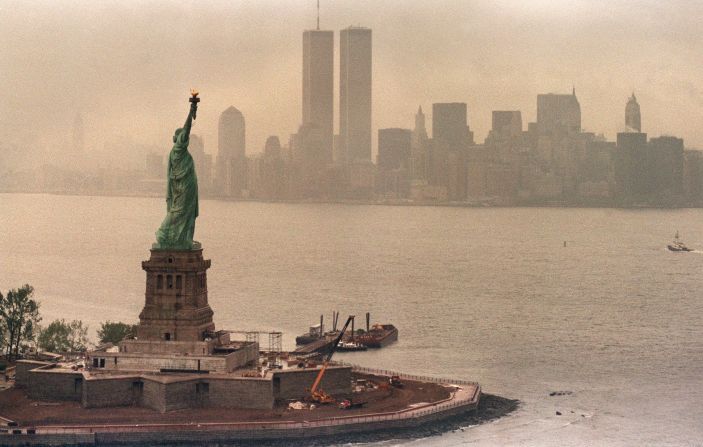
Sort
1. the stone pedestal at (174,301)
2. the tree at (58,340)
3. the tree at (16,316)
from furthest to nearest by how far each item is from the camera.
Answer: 1. the tree at (58,340)
2. the tree at (16,316)
3. the stone pedestal at (174,301)

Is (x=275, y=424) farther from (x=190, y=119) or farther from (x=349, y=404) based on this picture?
(x=190, y=119)

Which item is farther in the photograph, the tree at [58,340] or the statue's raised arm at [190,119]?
the tree at [58,340]

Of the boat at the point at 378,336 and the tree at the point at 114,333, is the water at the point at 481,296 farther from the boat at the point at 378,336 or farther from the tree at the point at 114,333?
the tree at the point at 114,333

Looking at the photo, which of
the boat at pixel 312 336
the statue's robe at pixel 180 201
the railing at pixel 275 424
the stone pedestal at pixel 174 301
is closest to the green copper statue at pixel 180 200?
the statue's robe at pixel 180 201

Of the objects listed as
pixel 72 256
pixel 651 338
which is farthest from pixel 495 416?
pixel 72 256

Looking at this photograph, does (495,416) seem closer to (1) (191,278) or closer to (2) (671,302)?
(1) (191,278)
